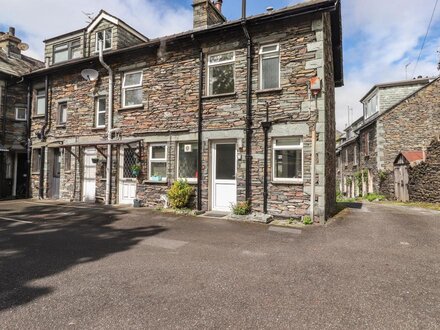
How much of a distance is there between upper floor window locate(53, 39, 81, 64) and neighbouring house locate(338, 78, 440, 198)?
1970 centimetres

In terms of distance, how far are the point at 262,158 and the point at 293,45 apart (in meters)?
3.72

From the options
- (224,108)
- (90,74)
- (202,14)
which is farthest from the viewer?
(90,74)

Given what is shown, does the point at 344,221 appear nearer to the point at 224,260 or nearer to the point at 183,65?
the point at 224,260

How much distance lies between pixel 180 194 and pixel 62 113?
840cm

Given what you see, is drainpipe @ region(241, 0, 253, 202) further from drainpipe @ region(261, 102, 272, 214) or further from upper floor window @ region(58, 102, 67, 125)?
upper floor window @ region(58, 102, 67, 125)

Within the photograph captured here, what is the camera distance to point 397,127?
64.8 ft

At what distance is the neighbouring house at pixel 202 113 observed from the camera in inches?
343

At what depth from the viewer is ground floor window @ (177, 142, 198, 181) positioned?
34.2ft

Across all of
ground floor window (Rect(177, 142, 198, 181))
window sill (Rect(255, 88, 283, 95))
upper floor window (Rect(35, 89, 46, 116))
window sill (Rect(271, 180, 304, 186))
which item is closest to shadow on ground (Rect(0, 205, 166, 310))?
ground floor window (Rect(177, 142, 198, 181))

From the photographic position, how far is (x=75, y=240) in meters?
6.42

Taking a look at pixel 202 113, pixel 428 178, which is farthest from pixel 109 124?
pixel 428 178

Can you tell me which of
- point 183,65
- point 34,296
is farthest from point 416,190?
point 34,296

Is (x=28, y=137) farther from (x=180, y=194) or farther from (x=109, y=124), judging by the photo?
(x=180, y=194)

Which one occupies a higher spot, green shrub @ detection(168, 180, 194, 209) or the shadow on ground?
green shrub @ detection(168, 180, 194, 209)
